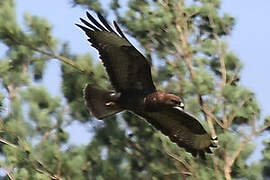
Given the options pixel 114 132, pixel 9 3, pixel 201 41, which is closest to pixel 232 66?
pixel 201 41

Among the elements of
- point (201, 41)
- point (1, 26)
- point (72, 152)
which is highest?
point (201, 41)

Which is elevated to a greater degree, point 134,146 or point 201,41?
point 201,41

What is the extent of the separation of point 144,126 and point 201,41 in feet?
3.46

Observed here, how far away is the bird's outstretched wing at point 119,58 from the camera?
1144 centimetres

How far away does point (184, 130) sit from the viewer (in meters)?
12.1

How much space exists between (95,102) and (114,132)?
1122 mm

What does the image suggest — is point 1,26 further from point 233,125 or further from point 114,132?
point 233,125

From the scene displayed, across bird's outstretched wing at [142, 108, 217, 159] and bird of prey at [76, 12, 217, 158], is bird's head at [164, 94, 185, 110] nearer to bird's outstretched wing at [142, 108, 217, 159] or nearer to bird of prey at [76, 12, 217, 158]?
bird of prey at [76, 12, 217, 158]

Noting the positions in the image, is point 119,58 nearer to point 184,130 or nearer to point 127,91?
point 127,91

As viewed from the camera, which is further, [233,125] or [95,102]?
[233,125]

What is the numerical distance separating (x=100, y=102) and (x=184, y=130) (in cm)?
80

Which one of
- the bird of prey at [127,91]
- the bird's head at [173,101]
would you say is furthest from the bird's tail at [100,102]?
the bird's head at [173,101]

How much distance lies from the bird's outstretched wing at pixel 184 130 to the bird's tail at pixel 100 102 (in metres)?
0.31

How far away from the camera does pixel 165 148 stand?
1282 centimetres
